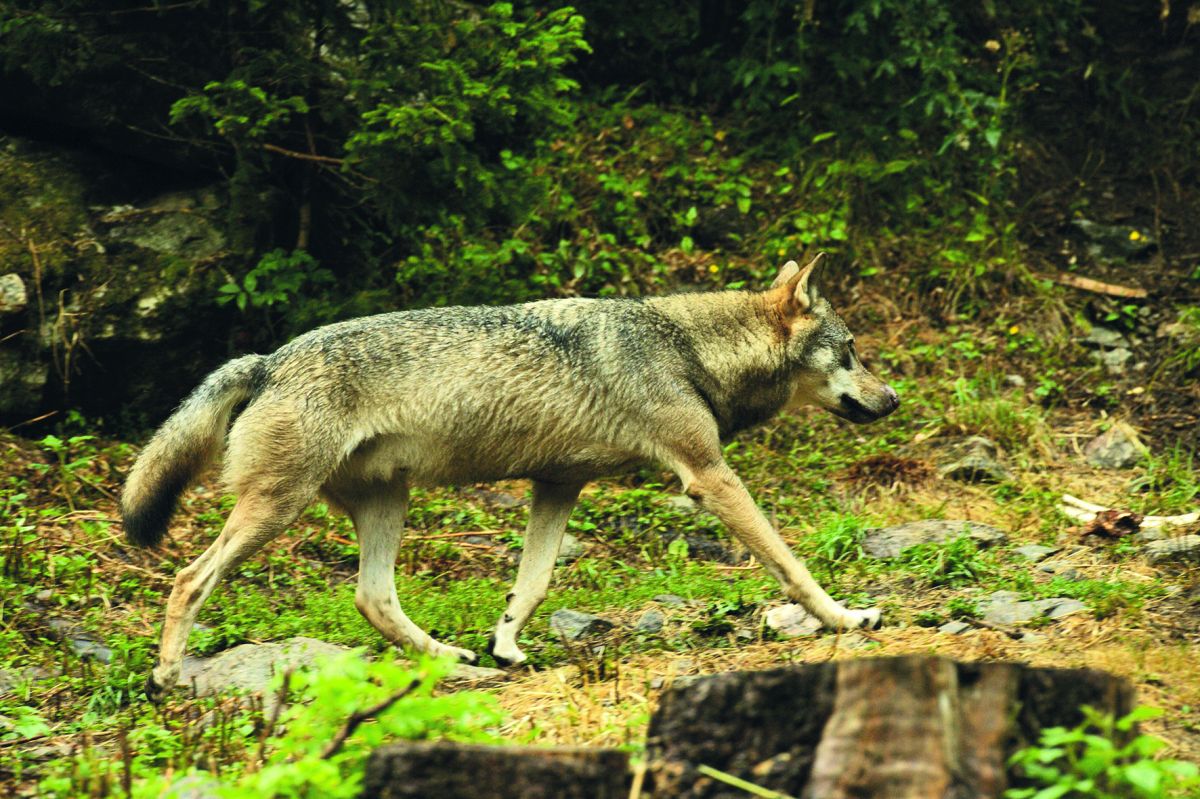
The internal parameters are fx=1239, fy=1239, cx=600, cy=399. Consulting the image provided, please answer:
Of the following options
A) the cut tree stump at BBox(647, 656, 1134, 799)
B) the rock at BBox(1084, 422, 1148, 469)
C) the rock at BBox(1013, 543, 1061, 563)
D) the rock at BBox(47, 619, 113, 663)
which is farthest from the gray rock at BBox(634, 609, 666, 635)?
the rock at BBox(1084, 422, 1148, 469)

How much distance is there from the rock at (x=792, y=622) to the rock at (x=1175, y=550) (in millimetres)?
2093

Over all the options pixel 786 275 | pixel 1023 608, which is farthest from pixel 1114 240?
pixel 1023 608

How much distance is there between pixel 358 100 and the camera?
8617mm

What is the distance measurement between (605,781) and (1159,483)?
664 centimetres

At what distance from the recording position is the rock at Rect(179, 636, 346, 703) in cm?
571

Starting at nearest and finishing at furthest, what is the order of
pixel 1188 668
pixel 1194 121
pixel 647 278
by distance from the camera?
pixel 1188 668 < pixel 647 278 < pixel 1194 121

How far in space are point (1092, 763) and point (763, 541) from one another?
325cm

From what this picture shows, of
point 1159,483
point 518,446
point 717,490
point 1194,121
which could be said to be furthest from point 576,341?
point 1194,121

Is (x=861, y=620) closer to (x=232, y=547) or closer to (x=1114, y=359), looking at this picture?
(x=232, y=547)

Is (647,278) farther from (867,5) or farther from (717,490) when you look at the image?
(717,490)

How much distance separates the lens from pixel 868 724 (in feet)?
10.0

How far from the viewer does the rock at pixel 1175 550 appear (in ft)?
22.1

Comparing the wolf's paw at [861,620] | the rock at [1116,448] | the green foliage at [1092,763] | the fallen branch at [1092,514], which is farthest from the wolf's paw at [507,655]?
the rock at [1116,448]

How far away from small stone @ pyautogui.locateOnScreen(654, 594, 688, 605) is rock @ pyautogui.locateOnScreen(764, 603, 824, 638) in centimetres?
66
